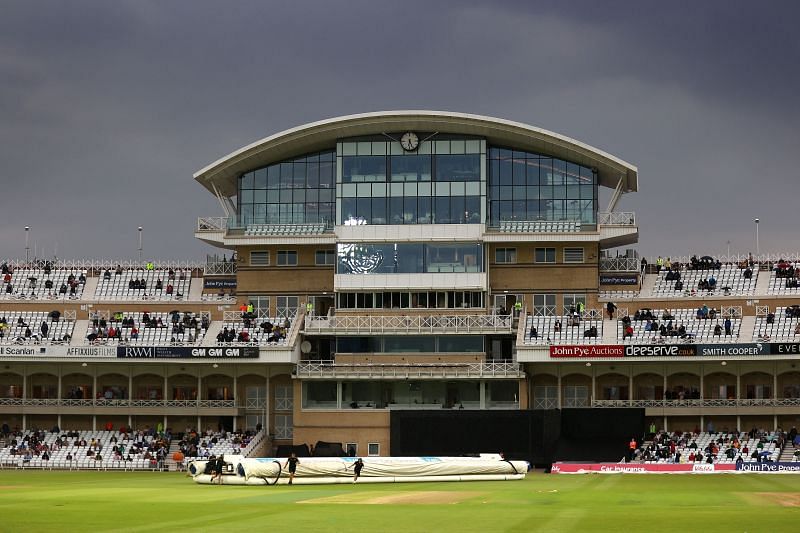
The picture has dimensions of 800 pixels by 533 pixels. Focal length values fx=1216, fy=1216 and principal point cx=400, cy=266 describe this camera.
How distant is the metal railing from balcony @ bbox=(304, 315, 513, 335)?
380 inches

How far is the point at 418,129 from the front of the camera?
83.4 meters

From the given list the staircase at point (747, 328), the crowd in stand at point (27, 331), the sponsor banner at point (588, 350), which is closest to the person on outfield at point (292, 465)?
the sponsor banner at point (588, 350)

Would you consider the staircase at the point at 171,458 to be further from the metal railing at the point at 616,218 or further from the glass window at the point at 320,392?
the metal railing at the point at 616,218

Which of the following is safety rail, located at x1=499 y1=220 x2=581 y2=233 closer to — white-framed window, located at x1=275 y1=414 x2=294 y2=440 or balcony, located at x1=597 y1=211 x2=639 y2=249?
balcony, located at x1=597 y1=211 x2=639 y2=249

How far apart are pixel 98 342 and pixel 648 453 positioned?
37.0 metres

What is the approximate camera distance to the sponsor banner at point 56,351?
8088 centimetres

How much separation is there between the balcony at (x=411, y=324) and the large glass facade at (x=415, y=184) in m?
6.65

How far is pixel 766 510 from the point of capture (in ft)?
122

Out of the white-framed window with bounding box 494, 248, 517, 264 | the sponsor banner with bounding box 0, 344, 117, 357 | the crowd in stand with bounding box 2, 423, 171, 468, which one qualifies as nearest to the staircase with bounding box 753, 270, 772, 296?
the white-framed window with bounding box 494, 248, 517, 264

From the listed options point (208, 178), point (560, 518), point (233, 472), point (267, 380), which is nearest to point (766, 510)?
point (560, 518)

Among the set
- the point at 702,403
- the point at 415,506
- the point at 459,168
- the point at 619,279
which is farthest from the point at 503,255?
the point at 415,506

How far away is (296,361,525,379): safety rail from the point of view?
7919cm

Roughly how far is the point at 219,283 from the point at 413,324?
1606cm

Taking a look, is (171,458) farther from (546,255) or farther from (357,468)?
(546,255)
